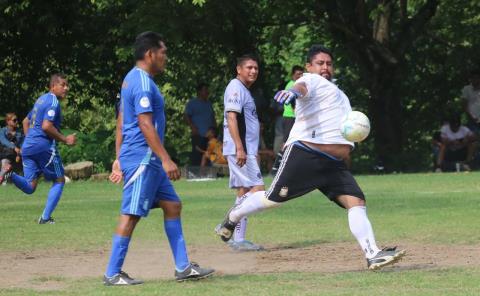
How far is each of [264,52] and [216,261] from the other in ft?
73.1

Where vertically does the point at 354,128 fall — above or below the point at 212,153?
above

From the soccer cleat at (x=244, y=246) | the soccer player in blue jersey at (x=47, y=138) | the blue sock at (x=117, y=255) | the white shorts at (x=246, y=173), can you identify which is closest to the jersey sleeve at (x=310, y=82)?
the blue sock at (x=117, y=255)

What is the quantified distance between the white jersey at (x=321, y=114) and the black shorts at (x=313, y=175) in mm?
124

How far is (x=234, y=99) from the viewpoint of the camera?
1255 centimetres

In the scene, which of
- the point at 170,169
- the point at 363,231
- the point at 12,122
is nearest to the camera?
the point at 170,169

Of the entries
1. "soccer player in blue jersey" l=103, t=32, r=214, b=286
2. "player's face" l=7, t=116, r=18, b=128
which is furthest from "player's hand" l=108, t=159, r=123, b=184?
"player's face" l=7, t=116, r=18, b=128

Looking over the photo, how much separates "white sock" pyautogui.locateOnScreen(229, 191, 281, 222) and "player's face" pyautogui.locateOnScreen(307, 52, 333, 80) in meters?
1.20

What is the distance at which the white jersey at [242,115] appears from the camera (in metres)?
12.6

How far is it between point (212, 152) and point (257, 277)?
16652 millimetres

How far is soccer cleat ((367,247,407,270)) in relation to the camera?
977 centimetres

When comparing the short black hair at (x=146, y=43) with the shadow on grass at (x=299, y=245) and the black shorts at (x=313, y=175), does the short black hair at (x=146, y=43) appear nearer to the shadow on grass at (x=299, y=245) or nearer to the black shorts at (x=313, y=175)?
the black shorts at (x=313, y=175)

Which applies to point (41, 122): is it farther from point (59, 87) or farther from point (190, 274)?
point (190, 274)

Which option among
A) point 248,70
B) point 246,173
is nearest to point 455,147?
point 246,173

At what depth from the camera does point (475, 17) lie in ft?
99.6
